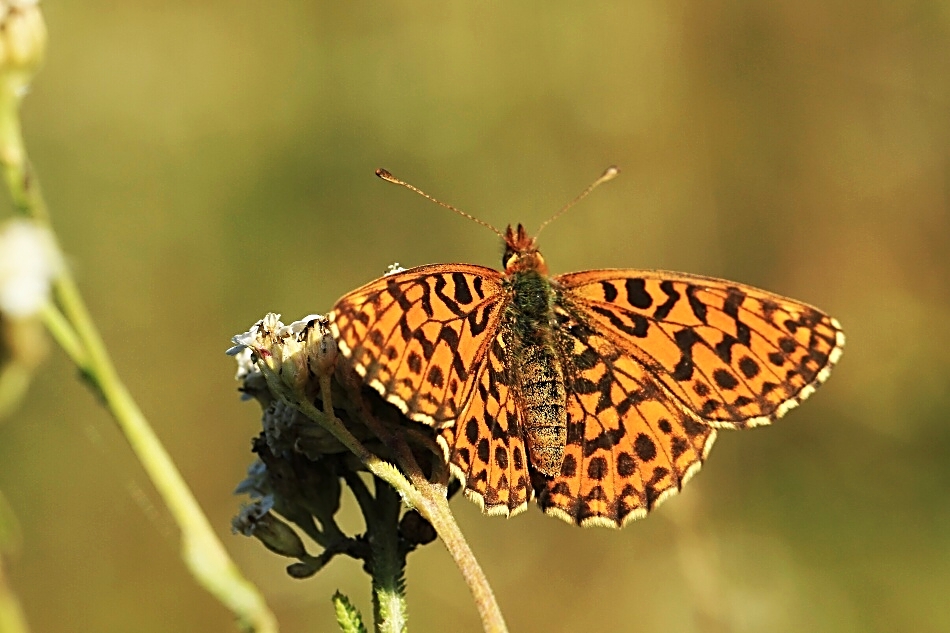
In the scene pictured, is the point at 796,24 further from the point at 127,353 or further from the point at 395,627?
the point at 395,627

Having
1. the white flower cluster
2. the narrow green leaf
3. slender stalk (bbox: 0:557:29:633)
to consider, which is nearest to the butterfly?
the white flower cluster

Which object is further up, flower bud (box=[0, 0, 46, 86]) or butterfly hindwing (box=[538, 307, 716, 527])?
flower bud (box=[0, 0, 46, 86])

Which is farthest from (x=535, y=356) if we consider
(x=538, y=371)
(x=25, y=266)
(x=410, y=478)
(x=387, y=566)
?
(x=25, y=266)

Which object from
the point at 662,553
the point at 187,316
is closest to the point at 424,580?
the point at 662,553

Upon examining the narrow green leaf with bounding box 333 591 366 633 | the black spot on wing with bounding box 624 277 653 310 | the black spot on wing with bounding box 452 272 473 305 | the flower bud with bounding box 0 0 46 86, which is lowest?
the narrow green leaf with bounding box 333 591 366 633

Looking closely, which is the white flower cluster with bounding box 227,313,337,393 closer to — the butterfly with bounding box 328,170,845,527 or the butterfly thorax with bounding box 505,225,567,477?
the butterfly with bounding box 328,170,845,527

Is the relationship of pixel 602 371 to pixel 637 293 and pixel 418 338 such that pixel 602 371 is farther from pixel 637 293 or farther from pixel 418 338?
pixel 418 338

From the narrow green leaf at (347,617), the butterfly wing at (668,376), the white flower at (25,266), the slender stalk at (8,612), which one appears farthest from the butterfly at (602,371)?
the slender stalk at (8,612)
